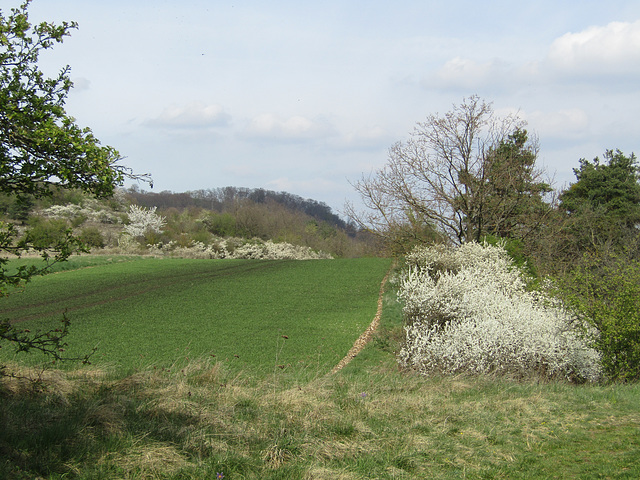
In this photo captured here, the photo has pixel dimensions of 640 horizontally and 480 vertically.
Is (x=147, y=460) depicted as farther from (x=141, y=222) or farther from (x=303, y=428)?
(x=141, y=222)

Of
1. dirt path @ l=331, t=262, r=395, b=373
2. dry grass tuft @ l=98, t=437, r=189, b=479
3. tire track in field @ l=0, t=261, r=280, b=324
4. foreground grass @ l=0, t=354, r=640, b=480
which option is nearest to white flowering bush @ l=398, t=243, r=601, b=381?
dirt path @ l=331, t=262, r=395, b=373

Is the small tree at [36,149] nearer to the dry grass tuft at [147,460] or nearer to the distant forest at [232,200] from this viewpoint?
the dry grass tuft at [147,460]

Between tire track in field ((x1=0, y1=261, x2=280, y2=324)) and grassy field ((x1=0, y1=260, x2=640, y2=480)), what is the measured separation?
731cm

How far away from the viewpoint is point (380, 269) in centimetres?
2964

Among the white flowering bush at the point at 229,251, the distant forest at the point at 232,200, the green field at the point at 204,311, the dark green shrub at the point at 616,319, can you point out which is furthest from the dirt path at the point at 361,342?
the distant forest at the point at 232,200

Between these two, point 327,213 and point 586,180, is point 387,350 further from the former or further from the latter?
point 327,213

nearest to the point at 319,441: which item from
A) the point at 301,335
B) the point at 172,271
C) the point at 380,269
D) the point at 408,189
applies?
the point at 301,335

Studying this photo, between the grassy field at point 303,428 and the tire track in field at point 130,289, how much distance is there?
7.31 meters

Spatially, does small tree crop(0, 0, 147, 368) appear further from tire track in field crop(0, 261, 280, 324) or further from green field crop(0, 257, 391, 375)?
tire track in field crop(0, 261, 280, 324)

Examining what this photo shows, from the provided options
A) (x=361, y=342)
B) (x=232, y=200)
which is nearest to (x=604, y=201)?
(x=361, y=342)

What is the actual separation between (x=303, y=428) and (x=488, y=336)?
6162mm

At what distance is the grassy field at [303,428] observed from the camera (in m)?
4.11

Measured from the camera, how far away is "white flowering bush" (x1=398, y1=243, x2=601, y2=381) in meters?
10.2

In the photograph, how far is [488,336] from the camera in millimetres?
10203
